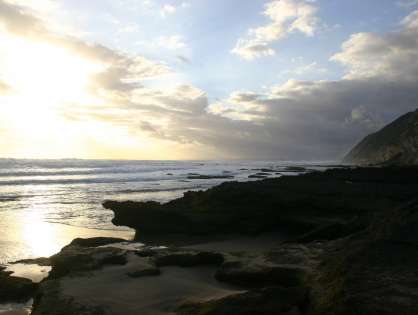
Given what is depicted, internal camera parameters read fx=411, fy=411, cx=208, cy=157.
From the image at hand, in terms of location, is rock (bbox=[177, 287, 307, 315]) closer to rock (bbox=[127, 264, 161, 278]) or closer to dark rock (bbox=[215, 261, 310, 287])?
dark rock (bbox=[215, 261, 310, 287])

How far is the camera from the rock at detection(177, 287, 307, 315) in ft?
18.4

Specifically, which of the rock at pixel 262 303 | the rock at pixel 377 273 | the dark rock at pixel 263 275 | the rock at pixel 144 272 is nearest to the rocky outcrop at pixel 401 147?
the rock at pixel 377 273

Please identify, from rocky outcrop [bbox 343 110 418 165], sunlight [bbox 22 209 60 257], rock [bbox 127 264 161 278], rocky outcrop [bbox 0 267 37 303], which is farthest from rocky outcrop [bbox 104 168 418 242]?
rocky outcrop [bbox 343 110 418 165]

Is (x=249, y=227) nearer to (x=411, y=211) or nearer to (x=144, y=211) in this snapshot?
(x=144, y=211)

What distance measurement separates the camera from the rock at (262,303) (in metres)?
5.61

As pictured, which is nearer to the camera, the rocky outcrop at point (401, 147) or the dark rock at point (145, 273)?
the dark rock at point (145, 273)

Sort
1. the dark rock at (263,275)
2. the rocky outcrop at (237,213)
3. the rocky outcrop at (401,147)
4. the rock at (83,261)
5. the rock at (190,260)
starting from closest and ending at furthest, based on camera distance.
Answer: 1. the dark rock at (263,275)
2. the rock at (83,261)
3. the rock at (190,260)
4. the rocky outcrop at (237,213)
5. the rocky outcrop at (401,147)

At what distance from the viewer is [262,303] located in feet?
18.8

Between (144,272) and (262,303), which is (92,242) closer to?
(144,272)

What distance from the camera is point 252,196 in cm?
1719

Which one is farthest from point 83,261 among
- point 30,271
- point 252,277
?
point 252,277

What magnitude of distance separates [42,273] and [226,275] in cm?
535

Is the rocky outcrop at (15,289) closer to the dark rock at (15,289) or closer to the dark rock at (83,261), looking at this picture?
the dark rock at (15,289)

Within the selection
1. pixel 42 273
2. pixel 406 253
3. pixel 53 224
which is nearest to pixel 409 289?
pixel 406 253
